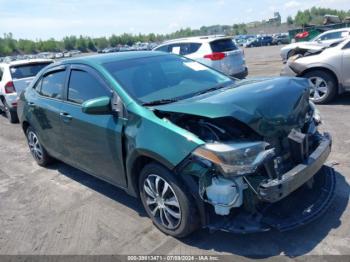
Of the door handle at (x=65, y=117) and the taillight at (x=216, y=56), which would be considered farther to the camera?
the taillight at (x=216, y=56)

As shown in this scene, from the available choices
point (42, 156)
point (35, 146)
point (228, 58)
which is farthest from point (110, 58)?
point (228, 58)

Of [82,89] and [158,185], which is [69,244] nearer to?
[158,185]

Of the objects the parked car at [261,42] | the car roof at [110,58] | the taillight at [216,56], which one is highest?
the car roof at [110,58]

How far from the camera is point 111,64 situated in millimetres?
4223

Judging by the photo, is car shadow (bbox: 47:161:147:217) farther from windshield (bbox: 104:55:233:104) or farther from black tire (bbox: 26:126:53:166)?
windshield (bbox: 104:55:233:104)

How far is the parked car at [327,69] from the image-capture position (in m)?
7.64

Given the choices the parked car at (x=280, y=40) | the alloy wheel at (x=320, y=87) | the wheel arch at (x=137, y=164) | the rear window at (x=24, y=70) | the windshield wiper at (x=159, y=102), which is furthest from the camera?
the parked car at (x=280, y=40)

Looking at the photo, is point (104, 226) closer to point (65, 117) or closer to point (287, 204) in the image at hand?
point (65, 117)

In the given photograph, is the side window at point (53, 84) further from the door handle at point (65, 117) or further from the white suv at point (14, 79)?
the white suv at point (14, 79)

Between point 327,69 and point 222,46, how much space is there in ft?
12.3

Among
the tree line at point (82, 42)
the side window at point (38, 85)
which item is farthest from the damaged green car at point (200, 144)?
the tree line at point (82, 42)

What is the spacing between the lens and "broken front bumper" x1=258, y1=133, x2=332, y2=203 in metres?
2.91

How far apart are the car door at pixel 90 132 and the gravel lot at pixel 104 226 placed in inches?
17.1

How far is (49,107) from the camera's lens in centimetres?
498
